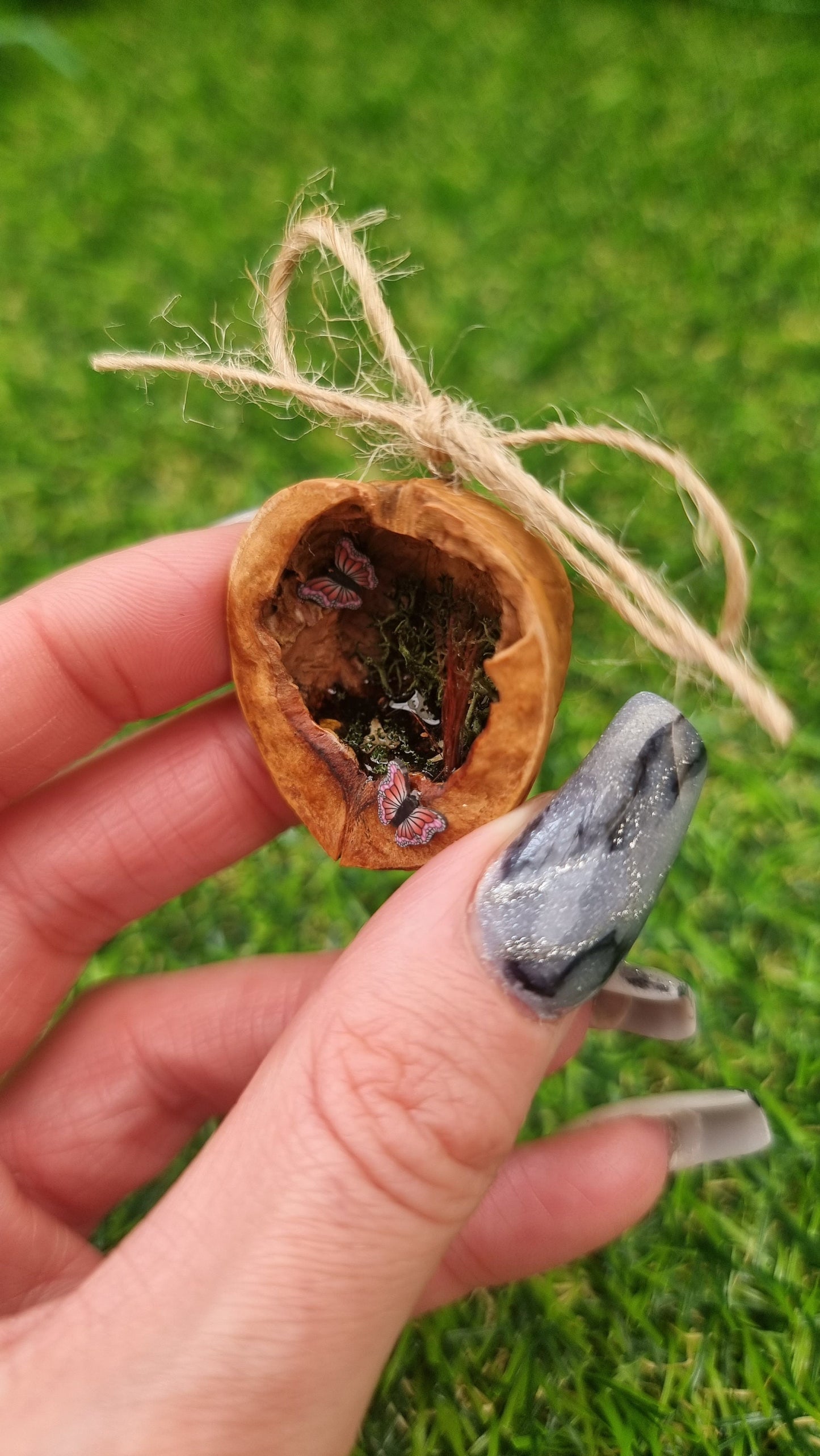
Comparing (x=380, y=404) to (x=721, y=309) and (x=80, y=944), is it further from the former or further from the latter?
(x=721, y=309)

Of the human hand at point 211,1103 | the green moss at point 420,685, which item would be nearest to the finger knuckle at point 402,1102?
the human hand at point 211,1103

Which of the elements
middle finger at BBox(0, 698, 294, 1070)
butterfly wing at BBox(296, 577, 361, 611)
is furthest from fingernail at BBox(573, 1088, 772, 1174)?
butterfly wing at BBox(296, 577, 361, 611)

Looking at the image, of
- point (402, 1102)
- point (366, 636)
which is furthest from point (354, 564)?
point (402, 1102)

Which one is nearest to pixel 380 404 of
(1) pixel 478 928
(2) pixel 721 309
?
(1) pixel 478 928

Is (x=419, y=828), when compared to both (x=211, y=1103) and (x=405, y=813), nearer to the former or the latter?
(x=405, y=813)

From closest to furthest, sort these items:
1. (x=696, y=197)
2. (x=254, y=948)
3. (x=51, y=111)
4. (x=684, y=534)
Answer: (x=254, y=948), (x=684, y=534), (x=696, y=197), (x=51, y=111)
